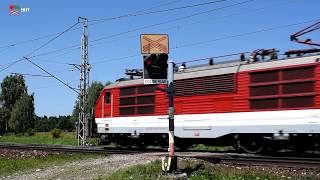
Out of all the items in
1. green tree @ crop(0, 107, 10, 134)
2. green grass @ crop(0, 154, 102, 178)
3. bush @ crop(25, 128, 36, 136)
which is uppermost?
green tree @ crop(0, 107, 10, 134)

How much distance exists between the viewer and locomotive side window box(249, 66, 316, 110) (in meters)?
17.4

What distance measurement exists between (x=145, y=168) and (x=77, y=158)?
5925 millimetres

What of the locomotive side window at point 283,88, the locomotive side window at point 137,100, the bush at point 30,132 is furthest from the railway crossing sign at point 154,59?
the bush at point 30,132

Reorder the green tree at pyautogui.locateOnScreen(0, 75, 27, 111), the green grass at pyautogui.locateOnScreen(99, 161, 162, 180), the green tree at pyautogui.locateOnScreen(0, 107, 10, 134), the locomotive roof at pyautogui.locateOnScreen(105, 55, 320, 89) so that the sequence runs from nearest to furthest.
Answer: the green grass at pyautogui.locateOnScreen(99, 161, 162, 180) < the locomotive roof at pyautogui.locateOnScreen(105, 55, 320, 89) < the green tree at pyautogui.locateOnScreen(0, 107, 10, 134) < the green tree at pyautogui.locateOnScreen(0, 75, 27, 111)

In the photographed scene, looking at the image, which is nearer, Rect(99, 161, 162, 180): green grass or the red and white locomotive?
Rect(99, 161, 162, 180): green grass

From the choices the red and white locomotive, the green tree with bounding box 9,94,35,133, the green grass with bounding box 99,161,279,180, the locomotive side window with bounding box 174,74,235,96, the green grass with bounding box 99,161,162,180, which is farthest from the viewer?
the green tree with bounding box 9,94,35,133

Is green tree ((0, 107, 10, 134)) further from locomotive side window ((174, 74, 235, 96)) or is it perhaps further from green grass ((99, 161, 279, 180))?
green grass ((99, 161, 279, 180))

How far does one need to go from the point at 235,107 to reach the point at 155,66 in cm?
749

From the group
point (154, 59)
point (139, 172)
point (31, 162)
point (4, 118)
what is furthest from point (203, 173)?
point (4, 118)

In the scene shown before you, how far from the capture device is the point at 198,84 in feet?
69.2

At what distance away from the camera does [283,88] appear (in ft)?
59.2

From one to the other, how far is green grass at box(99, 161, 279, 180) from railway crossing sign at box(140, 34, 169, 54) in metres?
3.08

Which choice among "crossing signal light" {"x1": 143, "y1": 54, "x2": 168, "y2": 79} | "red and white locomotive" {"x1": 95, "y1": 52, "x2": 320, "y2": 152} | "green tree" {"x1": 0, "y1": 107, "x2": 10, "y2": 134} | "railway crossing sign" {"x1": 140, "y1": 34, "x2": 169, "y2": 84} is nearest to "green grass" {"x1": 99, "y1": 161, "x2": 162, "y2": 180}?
"railway crossing sign" {"x1": 140, "y1": 34, "x2": 169, "y2": 84}

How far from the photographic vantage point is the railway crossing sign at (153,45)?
12.8 meters
